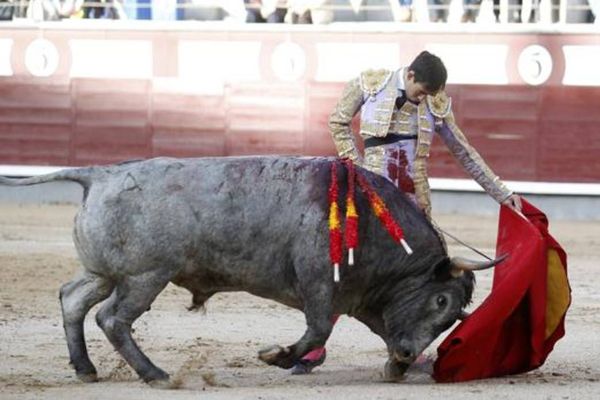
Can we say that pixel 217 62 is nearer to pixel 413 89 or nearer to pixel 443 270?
pixel 413 89

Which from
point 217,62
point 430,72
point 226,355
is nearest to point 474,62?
point 217,62

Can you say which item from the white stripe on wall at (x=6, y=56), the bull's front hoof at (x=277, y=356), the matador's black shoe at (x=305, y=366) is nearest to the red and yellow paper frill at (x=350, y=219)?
the bull's front hoof at (x=277, y=356)

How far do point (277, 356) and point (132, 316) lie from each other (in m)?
0.45

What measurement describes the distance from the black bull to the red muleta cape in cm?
11

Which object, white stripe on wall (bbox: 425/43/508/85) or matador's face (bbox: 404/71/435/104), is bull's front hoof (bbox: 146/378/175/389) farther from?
white stripe on wall (bbox: 425/43/508/85)

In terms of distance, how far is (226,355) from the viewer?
5727mm

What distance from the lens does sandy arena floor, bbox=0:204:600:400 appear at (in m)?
4.84

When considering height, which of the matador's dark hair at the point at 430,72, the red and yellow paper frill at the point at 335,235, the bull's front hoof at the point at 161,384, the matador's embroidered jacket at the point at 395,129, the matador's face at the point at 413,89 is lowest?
the bull's front hoof at the point at 161,384

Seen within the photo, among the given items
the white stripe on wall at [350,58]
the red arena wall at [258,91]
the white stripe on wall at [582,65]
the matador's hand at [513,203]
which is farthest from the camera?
the white stripe on wall at [350,58]

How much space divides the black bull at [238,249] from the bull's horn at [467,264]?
0.05 ft

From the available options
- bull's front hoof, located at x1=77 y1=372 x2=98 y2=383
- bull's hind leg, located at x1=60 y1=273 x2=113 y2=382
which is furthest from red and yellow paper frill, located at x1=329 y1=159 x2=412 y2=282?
bull's front hoof, located at x1=77 y1=372 x2=98 y2=383

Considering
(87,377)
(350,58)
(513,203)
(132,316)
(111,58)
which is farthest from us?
(111,58)

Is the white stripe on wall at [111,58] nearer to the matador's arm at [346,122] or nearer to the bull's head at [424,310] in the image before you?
the matador's arm at [346,122]

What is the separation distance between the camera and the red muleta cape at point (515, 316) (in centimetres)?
511
